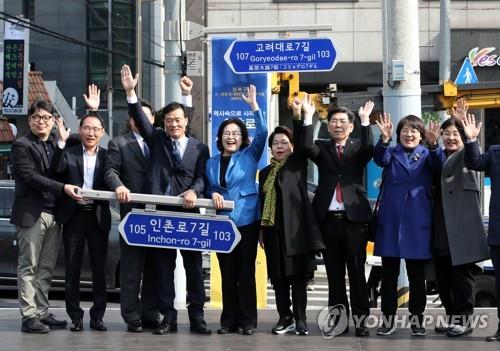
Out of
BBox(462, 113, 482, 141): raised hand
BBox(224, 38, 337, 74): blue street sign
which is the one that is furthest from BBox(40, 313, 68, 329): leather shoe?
BBox(462, 113, 482, 141): raised hand

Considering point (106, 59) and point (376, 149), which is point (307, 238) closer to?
point (376, 149)

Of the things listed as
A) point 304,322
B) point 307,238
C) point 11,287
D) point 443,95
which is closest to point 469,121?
point 307,238

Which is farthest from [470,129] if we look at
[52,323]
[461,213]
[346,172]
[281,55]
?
[52,323]

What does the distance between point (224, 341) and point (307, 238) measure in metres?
1.15

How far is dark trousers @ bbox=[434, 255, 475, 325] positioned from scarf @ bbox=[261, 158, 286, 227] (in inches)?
59.2

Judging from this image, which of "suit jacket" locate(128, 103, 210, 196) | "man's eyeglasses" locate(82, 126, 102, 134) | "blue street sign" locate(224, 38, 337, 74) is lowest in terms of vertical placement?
"suit jacket" locate(128, 103, 210, 196)

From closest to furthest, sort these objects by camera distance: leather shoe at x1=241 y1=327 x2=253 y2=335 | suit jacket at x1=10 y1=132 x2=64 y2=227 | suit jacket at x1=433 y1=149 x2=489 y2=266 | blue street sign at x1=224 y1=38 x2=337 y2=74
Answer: suit jacket at x1=433 y1=149 x2=489 y2=266 → suit jacket at x1=10 y1=132 x2=64 y2=227 → leather shoe at x1=241 y1=327 x2=253 y2=335 → blue street sign at x1=224 y1=38 x2=337 y2=74

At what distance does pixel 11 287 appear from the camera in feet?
49.0

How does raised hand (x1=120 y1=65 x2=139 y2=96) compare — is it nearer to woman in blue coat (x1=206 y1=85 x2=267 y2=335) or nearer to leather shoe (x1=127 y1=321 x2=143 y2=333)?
woman in blue coat (x1=206 y1=85 x2=267 y2=335)

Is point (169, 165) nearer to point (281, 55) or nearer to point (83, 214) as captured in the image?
point (83, 214)

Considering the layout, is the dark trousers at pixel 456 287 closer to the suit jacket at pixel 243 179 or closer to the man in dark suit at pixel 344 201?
the man in dark suit at pixel 344 201

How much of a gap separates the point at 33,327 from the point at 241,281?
75.0 inches

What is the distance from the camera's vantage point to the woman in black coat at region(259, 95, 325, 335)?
28.5 feet

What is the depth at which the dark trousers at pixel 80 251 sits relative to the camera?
8.88 m
